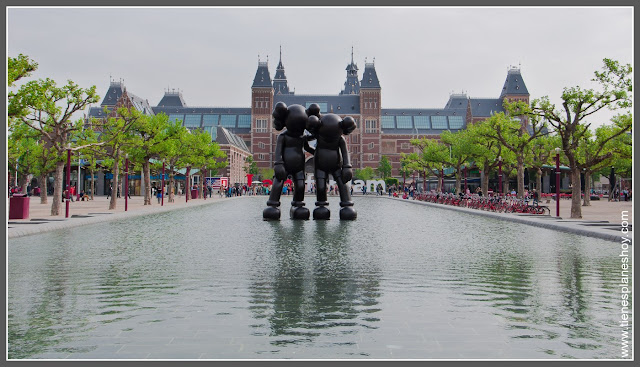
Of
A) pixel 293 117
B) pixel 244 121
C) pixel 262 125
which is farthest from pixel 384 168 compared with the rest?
pixel 293 117

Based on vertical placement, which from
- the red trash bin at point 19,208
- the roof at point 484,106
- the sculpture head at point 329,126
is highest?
the roof at point 484,106

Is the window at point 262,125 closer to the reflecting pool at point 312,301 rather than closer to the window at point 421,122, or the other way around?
the window at point 421,122

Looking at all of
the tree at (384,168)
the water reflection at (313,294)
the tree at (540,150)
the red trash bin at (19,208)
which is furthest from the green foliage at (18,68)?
the tree at (384,168)

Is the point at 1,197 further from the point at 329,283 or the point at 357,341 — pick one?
the point at 357,341

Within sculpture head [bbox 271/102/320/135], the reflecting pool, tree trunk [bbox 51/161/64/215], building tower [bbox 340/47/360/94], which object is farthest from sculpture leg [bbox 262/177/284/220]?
building tower [bbox 340/47/360/94]

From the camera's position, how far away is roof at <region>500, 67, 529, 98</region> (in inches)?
4190

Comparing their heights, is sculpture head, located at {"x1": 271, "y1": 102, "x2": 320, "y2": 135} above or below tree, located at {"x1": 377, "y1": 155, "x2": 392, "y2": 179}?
below

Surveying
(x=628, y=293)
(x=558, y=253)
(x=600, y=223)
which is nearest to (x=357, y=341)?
(x=628, y=293)

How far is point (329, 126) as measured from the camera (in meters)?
17.5

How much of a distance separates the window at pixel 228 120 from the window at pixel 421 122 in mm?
37845

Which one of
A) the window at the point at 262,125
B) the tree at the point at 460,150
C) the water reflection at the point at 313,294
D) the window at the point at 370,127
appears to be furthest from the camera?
the window at the point at 370,127

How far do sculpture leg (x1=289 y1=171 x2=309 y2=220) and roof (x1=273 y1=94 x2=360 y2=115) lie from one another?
100.0 metres

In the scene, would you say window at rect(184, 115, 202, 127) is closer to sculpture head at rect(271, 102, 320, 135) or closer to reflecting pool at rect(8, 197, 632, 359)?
sculpture head at rect(271, 102, 320, 135)

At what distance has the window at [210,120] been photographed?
4769 inches
